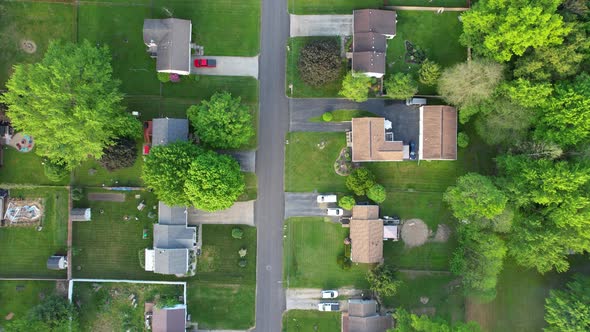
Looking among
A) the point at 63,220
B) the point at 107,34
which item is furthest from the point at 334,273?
the point at 107,34

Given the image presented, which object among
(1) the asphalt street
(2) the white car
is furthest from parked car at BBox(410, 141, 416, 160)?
(2) the white car

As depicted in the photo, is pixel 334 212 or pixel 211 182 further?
pixel 334 212

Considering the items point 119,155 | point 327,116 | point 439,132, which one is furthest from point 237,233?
point 439,132

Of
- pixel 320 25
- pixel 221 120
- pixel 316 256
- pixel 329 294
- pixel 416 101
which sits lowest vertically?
pixel 329 294

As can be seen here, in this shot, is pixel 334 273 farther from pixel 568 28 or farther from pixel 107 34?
pixel 107 34

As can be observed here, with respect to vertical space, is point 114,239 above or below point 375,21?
below

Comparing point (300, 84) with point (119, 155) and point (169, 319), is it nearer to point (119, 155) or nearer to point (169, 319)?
point (119, 155)

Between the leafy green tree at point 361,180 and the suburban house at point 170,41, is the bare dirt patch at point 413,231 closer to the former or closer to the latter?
the leafy green tree at point 361,180
